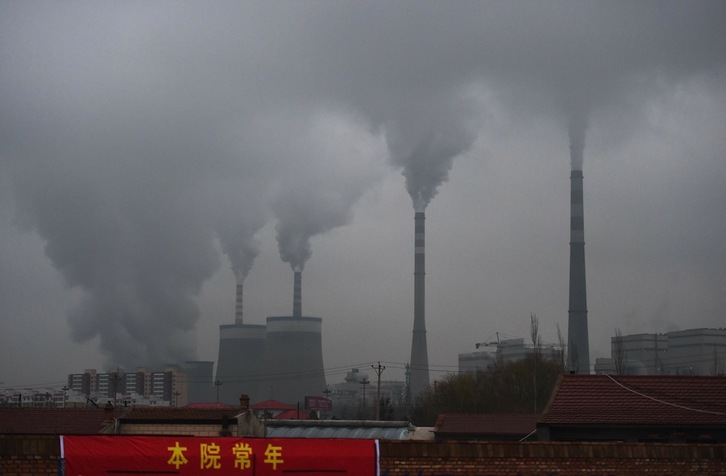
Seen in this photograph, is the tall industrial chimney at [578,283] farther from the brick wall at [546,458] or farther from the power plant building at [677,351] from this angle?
the brick wall at [546,458]

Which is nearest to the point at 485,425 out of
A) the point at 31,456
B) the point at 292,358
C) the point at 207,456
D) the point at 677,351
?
the point at 207,456

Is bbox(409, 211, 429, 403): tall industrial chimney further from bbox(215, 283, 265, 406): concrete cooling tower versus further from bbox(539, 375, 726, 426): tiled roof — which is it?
bbox(539, 375, 726, 426): tiled roof

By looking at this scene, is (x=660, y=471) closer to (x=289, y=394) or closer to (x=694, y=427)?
(x=694, y=427)

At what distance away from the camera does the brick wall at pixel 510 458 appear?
1022cm

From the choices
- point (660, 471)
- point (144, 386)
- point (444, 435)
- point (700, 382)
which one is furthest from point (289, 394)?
point (660, 471)

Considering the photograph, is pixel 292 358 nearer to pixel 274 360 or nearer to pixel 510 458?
pixel 274 360

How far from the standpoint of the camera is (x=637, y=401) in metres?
19.2

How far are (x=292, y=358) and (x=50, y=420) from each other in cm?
6317

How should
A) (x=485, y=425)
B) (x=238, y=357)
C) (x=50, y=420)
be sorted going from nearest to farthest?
(x=50, y=420) → (x=485, y=425) → (x=238, y=357)

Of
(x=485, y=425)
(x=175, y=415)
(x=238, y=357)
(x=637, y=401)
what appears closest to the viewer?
(x=637, y=401)

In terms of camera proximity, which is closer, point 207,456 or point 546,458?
point 207,456

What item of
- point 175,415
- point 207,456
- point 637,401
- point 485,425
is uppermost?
point 637,401

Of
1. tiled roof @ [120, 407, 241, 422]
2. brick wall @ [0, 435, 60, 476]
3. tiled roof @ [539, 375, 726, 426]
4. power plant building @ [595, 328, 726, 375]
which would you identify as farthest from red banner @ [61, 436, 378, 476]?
power plant building @ [595, 328, 726, 375]

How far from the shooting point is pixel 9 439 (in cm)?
1021
